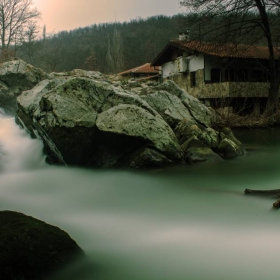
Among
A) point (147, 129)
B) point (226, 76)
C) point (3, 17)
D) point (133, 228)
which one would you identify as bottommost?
point (133, 228)

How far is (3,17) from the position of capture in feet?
102

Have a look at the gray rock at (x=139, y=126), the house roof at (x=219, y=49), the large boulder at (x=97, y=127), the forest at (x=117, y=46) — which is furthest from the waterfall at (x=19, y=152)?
the forest at (x=117, y=46)

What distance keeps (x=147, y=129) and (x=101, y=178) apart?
1.53m

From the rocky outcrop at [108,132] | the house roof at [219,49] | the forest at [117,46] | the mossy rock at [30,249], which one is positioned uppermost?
the forest at [117,46]

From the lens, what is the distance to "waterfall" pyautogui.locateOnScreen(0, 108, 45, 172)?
743 cm

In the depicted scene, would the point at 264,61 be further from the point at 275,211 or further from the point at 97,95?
the point at 275,211

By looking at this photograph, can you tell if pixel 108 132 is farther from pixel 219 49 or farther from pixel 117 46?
pixel 117 46

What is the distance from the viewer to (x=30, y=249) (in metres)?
2.49

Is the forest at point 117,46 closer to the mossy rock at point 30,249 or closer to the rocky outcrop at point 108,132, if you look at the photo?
the rocky outcrop at point 108,132

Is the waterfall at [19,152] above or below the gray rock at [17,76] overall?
below

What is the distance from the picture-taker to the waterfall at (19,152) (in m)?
7.43

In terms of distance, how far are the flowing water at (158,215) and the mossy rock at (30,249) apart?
13 centimetres

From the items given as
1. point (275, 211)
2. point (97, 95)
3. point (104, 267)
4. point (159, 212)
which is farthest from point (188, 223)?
point (97, 95)

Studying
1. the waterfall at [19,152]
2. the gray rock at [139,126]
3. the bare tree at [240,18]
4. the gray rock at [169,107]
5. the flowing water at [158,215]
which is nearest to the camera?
the flowing water at [158,215]
